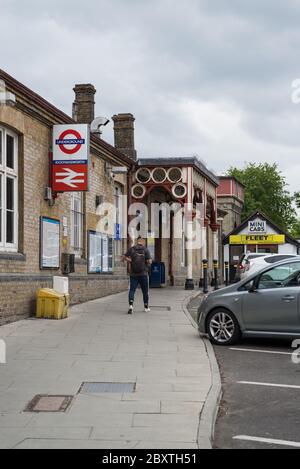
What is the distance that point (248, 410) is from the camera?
7133 mm

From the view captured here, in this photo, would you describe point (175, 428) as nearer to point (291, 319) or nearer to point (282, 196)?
point (291, 319)

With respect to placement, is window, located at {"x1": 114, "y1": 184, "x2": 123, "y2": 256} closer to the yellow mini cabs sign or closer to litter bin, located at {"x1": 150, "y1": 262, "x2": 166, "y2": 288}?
litter bin, located at {"x1": 150, "y1": 262, "x2": 166, "y2": 288}

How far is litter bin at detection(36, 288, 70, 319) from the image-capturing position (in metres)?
14.5

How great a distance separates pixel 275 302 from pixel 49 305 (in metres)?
5.41

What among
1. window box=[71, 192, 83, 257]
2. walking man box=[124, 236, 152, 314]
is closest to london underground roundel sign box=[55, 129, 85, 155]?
window box=[71, 192, 83, 257]

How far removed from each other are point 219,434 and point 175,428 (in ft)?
1.31

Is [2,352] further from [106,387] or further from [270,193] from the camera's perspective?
[270,193]

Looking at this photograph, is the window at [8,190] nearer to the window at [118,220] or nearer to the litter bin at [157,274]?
the window at [118,220]

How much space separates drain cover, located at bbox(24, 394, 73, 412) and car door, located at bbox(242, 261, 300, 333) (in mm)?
4526

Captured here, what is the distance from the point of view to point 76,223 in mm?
18609

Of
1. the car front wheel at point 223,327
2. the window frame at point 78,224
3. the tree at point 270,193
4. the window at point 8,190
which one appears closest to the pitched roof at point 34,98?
the window at point 8,190

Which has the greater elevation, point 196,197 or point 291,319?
point 196,197

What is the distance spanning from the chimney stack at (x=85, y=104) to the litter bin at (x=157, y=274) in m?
5.97
